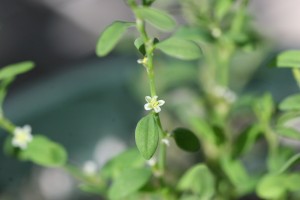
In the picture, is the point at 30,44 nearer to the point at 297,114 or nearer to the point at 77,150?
the point at 77,150

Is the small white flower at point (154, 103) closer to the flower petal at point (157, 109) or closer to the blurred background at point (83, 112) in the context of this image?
the flower petal at point (157, 109)

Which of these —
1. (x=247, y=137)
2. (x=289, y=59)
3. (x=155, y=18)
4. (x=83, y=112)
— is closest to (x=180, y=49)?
(x=155, y=18)

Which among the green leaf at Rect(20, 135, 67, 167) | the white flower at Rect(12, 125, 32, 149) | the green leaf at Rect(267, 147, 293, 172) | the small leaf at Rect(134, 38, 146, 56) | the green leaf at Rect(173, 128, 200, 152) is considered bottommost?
the green leaf at Rect(173, 128, 200, 152)

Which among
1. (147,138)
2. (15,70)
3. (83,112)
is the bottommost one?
(147,138)

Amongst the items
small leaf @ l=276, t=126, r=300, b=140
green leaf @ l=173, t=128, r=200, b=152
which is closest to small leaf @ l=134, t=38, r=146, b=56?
green leaf @ l=173, t=128, r=200, b=152

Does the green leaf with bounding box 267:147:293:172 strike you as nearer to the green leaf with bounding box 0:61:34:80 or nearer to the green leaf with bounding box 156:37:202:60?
the green leaf with bounding box 156:37:202:60

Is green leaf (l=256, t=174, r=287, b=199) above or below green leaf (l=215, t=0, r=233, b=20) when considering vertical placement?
below

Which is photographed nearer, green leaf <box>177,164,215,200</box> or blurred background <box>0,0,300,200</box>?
green leaf <box>177,164,215,200</box>

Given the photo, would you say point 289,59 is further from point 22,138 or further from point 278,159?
point 22,138
